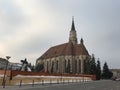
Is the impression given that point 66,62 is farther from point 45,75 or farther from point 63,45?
point 45,75

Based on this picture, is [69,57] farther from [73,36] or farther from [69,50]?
[73,36]

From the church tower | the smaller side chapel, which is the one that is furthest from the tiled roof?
the church tower

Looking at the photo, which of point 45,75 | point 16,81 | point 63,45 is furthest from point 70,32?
point 16,81

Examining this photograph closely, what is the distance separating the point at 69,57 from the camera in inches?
4230

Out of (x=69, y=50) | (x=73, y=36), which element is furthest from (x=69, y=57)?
(x=73, y=36)

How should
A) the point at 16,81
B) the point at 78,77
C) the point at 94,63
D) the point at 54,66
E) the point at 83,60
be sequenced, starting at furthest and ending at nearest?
the point at 54,66, the point at 83,60, the point at 94,63, the point at 78,77, the point at 16,81

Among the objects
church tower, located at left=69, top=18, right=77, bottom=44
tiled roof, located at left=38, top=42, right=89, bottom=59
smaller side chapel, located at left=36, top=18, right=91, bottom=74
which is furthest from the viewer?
church tower, located at left=69, top=18, right=77, bottom=44

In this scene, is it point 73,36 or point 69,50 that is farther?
point 73,36

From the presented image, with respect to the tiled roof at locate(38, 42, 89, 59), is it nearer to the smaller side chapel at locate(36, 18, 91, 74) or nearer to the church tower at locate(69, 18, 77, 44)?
the smaller side chapel at locate(36, 18, 91, 74)

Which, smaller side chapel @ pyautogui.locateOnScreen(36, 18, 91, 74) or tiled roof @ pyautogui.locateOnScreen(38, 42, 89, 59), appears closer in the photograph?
smaller side chapel @ pyautogui.locateOnScreen(36, 18, 91, 74)

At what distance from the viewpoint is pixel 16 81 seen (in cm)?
3784

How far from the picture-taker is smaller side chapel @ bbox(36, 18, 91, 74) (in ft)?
342

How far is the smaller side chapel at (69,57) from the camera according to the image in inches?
4102

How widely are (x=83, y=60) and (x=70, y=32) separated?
23886mm
